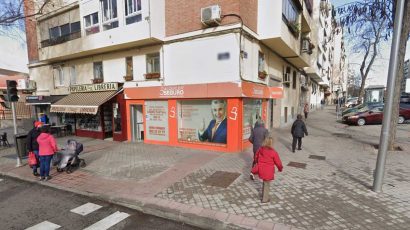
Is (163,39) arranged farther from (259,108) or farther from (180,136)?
(259,108)

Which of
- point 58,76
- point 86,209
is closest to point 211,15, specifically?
point 86,209

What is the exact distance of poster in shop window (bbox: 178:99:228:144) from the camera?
9438 mm

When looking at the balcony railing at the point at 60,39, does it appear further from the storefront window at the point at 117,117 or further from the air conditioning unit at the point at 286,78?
the air conditioning unit at the point at 286,78

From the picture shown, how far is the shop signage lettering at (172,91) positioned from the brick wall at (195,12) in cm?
240

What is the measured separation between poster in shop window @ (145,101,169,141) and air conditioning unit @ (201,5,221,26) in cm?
411

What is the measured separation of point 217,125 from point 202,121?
2.49 ft

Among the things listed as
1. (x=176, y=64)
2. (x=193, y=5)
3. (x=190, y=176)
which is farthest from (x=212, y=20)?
(x=190, y=176)

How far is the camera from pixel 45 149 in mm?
6312

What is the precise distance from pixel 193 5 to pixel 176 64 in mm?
2516

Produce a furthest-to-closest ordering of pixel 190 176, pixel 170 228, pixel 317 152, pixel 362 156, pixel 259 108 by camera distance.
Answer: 1. pixel 259 108
2. pixel 317 152
3. pixel 362 156
4. pixel 190 176
5. pixel 170 228

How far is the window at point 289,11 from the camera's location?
10381mm

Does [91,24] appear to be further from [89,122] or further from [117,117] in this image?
[89,122]

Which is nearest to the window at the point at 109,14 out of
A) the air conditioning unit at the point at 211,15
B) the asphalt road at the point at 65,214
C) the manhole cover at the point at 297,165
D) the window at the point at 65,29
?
the window at the point at 65,29

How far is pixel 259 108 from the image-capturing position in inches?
450
